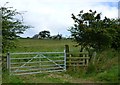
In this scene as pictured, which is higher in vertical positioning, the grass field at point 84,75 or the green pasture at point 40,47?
the green pasture at point 40,47

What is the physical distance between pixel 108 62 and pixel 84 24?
598cm

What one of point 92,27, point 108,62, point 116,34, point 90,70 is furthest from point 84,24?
point 90,70

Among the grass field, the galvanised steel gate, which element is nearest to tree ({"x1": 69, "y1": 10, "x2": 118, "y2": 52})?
the grass field

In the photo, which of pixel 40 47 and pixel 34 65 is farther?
pixel 40 47

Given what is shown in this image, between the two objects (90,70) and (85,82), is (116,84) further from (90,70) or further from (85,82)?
(90,70)

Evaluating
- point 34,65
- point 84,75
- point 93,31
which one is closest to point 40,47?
point 93,31

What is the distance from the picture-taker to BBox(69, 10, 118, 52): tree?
24922 millimetres

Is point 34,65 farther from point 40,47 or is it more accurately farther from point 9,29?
point 40,47

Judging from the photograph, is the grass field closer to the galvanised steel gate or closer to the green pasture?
the galvanised steel gate

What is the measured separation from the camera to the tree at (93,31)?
81.8ft

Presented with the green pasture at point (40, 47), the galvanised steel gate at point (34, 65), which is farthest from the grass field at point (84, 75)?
the green pasture at point (40, 47)

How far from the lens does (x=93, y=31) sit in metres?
24.9

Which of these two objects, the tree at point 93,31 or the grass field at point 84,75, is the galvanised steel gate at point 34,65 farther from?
the tree at point 93,31

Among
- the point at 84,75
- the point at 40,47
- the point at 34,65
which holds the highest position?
the point at 40,47
